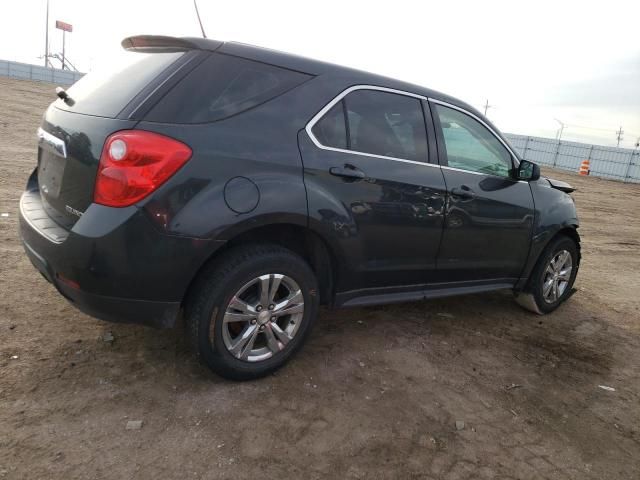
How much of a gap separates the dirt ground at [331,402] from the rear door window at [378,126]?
1.36 metres

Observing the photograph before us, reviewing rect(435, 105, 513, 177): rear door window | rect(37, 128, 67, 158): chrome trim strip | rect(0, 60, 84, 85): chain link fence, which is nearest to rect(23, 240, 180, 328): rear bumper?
rect(37, 128, 67, 158): chrome trim strip

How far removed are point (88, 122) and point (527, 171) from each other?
3.20m

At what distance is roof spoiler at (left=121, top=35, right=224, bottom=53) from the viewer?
260cm

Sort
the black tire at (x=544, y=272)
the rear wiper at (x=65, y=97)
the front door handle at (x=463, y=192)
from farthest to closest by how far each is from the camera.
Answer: the black tire at (x=544, y=272), the front door handle at (x=463, y=192), the rear wiper at (x=65, y=97)

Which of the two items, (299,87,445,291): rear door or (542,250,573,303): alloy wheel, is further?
(542,250,573,303): alloy wheel

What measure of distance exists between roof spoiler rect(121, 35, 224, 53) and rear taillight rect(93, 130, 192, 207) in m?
0.58

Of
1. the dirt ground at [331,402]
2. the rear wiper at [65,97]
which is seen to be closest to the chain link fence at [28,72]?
the dirt ground at [331,402]

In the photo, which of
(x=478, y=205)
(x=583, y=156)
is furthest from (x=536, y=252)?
(x=583, y=156)

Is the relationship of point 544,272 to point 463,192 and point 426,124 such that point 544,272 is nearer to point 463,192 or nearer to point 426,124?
point 463,192

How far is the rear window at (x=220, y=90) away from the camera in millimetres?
2439

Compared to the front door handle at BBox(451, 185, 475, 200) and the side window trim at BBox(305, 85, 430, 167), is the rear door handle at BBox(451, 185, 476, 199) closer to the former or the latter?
the front door handle at BBox(451, 185, 475, 200)

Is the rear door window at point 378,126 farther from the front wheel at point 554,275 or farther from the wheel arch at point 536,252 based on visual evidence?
the front wheel at point 554,275

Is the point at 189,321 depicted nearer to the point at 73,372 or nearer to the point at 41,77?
the point at 73,372

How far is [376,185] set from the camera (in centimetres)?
304
